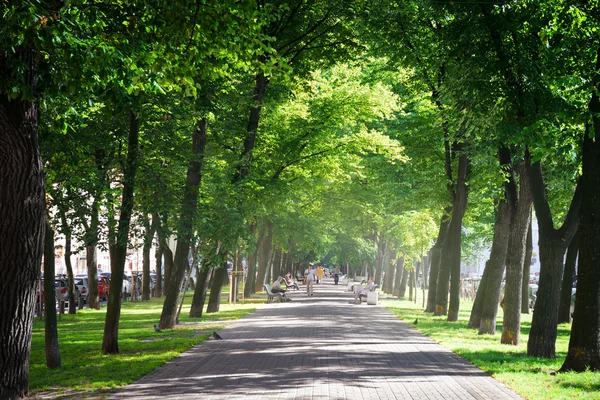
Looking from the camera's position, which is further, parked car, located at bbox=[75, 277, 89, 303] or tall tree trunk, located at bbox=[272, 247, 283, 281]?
tall tree trunk, located at bbox=[272, 247, 283, 281]

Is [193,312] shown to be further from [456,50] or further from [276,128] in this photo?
[456,50]

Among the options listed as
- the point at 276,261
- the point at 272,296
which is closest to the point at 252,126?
the point at 272,296

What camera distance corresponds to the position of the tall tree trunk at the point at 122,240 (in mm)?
16016

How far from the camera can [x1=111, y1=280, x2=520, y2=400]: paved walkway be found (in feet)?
37.3

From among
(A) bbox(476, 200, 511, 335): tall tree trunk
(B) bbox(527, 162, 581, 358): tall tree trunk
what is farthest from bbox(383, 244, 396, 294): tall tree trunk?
A: (B) bbox(527, 162, 581, 358): tall tree trunk

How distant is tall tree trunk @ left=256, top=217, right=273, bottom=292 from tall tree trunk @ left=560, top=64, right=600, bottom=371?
3194 cm

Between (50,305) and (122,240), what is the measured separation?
7.93 feet

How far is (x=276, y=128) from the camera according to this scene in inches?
1270

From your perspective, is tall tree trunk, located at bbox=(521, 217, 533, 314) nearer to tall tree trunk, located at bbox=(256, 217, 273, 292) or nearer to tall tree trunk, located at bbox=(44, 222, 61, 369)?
tall tree trunk, located at bbox=(256, 217, 273, 292)

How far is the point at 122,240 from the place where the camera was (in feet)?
52.2

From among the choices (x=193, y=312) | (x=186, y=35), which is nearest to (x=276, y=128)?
(x=193, y=312)

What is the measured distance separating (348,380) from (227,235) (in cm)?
935

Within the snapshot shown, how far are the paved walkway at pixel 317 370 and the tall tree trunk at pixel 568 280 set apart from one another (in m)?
7.00

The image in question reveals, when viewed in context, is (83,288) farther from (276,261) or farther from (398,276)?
(276,261)
